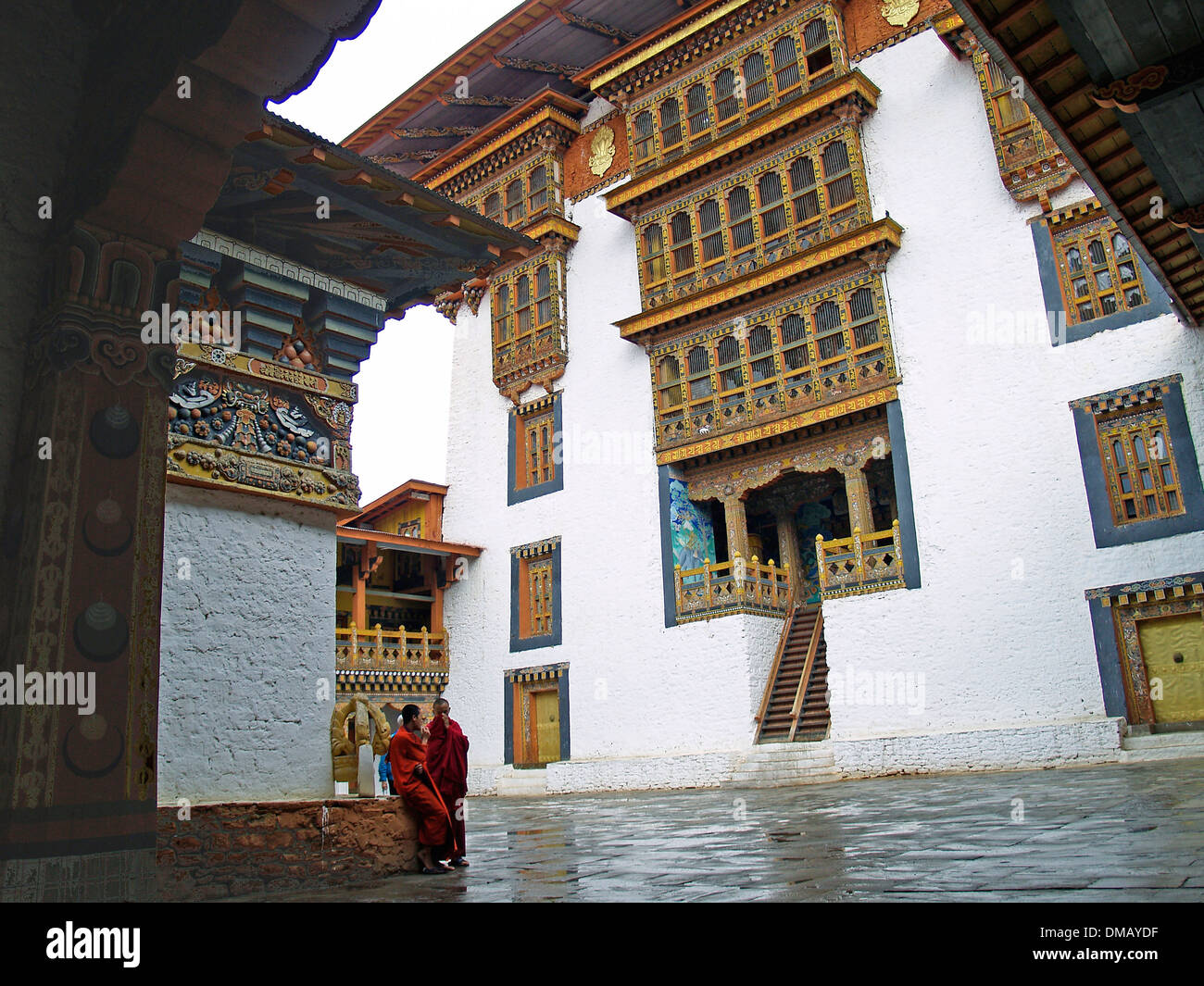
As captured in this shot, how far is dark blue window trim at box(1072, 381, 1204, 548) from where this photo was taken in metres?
12.1

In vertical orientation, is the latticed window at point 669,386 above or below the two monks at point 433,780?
above

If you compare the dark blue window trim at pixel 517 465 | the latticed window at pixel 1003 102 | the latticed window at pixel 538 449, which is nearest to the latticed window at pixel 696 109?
the latticed window at pixel 1003 102

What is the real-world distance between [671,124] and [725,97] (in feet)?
4.30

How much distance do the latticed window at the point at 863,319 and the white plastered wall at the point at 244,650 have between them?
11711 millimetres

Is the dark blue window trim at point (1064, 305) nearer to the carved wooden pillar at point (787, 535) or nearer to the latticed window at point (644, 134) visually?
the carved wooden pillar at point (787, 535)

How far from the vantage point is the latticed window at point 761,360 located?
1633 centimetres

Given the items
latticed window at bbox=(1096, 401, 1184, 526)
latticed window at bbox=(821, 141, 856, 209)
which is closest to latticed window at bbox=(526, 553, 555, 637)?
latticed window at bbox=(821, 141, 856, 209)

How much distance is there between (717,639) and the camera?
16.0 meters

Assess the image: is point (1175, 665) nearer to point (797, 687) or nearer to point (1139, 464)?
point (1139, 464)

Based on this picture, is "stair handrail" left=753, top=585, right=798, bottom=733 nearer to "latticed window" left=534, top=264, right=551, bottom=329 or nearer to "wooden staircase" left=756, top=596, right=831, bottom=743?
"wooden staircase" left=756, top=596, right=831, bottom=743

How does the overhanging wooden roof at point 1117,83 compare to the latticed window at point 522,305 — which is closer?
the overhanging wooden roof at point 1117,83

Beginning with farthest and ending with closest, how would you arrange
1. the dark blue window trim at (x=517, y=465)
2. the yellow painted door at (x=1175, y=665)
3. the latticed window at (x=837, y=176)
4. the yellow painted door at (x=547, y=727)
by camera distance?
the dark blue window trim at (x=517, y=465) → the yellow painted door at (x=547, y=727) → the latticed window at (x=837, y=176) → the yellow painted door at (x=1175, y=665)

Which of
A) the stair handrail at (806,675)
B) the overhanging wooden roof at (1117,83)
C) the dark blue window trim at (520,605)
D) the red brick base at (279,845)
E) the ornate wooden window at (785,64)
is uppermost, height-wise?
the ornate wooden window at (785,64)
